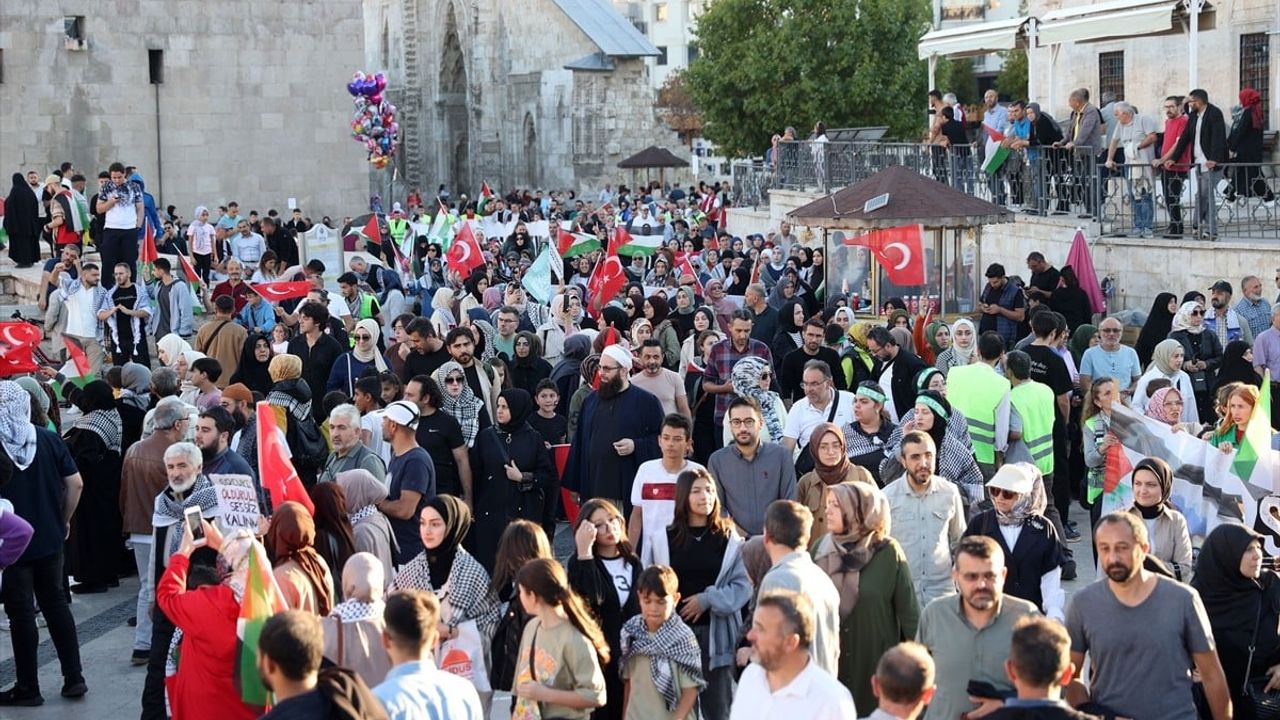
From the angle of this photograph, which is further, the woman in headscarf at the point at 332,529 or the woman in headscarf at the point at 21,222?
the woman in headscarf at the point at 21,222

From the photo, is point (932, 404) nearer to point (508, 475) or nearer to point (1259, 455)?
point (1259, 455)

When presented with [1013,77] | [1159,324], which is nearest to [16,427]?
[1159,324]

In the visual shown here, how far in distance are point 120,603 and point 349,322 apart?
5.21 meters

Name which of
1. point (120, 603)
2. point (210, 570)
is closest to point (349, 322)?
point (120, 603)

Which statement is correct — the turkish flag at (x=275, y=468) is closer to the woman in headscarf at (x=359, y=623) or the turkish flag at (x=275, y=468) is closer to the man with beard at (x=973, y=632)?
the woman in headscarf at (x=359, y=623)

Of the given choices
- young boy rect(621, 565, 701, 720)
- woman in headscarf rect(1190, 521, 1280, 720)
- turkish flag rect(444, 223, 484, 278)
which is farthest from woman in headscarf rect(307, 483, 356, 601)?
turkish flag rect(444, 223, 484, 278)

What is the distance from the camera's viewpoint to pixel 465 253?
21922 mm

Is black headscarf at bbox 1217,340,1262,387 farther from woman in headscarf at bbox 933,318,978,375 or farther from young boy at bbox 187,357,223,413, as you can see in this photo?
young boy at bbox 187,357,223,413

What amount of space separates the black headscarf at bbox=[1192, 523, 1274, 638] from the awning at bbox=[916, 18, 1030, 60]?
19405 millimetres

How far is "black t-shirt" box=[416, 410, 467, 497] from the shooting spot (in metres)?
10.6

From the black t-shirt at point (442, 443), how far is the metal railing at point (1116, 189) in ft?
Answer: 36.6

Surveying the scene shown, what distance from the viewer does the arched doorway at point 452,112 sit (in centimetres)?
6388

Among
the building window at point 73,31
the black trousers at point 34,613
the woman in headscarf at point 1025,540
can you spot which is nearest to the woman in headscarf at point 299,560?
the black trousers at point 34,613

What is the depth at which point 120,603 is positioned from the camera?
11.7 metres
